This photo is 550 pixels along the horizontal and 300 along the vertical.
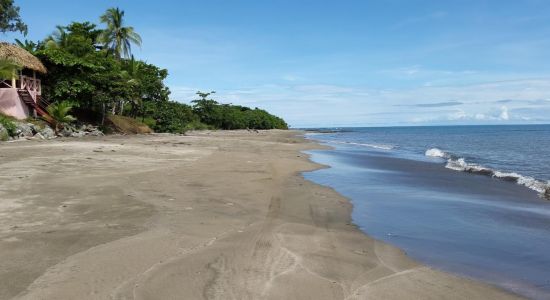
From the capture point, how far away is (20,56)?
27.4 meters

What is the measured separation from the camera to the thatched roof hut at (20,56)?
26.6 metres

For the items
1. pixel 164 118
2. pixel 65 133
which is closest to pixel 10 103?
pixel 65 133

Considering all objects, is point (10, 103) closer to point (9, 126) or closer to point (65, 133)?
point (65, 133)

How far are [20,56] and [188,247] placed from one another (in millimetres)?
27302

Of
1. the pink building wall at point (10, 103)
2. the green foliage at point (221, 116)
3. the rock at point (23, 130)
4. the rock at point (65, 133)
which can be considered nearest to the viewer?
the rock at point (23, 130)

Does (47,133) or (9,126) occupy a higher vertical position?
(9,126)

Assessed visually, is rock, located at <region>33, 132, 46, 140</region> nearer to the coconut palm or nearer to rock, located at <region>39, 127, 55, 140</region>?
rock, located at <region>39, 127, 55, 140</region>

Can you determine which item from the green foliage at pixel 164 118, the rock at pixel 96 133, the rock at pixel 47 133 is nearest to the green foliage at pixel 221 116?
the green foliage at pixel 164 118

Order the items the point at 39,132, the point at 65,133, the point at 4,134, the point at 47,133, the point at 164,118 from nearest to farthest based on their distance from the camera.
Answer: the point at 4,134
the point at 39,132
the point at 47,133
the point at 65,133
the point at 164,118

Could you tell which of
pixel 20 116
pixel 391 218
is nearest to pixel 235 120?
pixel 20 116

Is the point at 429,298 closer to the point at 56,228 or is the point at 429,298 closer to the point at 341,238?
the point at 341,238

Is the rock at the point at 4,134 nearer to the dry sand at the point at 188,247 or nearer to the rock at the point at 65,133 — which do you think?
the rock at the point at 65,133

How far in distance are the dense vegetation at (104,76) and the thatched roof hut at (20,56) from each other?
4.59ft

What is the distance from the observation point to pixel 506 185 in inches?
553
